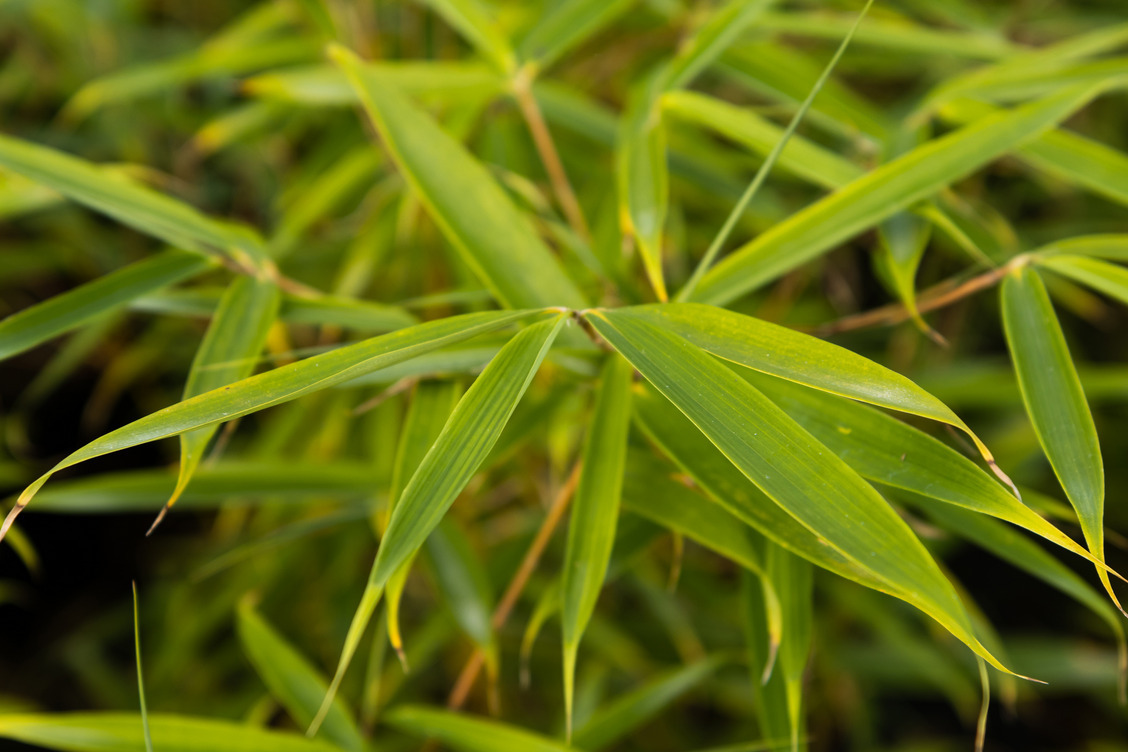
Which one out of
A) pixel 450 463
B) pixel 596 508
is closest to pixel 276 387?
pixel 450 463

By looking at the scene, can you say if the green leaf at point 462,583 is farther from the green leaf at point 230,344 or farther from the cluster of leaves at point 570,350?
the green leaf at point 230,344

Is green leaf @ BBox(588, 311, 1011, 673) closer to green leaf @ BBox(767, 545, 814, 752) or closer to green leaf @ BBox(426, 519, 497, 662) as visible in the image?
green leaf @ BBox(767, 545, 814, 752)

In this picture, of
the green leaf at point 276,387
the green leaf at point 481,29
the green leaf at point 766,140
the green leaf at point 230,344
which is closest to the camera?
the green leaf at point 276,387

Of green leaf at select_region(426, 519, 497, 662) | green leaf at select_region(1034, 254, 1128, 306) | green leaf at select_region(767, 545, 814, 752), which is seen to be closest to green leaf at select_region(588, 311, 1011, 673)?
green leaf at select_region(767, 545, 814, 752)

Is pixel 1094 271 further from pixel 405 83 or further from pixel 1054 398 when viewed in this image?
pixel 405 83

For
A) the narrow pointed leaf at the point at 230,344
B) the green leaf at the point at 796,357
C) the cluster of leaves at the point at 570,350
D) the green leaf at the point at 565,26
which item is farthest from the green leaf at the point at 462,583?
the green leaf at the point at 565,26

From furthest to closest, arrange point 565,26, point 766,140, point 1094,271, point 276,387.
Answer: point 565,26 → point 766,140 → point 1094,271 → point 276,387

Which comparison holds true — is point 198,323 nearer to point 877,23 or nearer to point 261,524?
point 261,524

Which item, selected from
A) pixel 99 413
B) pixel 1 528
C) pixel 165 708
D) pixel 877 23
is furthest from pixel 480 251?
pixel 99 413
